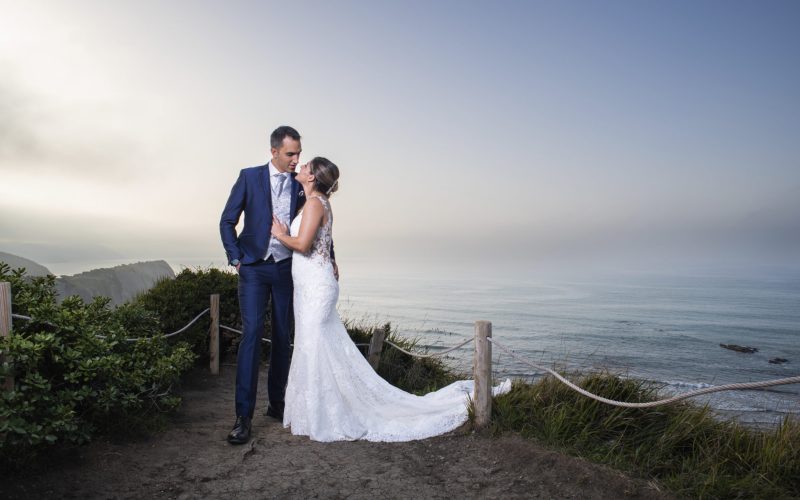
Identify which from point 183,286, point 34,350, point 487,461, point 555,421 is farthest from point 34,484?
point 183,286

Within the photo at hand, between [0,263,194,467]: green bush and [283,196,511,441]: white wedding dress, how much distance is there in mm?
1384

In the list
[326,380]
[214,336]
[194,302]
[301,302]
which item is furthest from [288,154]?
[194,302]

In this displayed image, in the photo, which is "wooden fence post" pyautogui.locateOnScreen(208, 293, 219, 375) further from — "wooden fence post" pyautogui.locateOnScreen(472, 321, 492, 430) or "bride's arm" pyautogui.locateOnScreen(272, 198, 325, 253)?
"wooden fence post" pyautogui.locateOnScreen(472, 321, 492, 430)

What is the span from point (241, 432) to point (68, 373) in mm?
1478

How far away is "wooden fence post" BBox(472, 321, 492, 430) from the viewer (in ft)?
16.2

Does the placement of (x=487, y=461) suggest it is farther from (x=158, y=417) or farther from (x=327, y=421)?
(x=158, y=417)

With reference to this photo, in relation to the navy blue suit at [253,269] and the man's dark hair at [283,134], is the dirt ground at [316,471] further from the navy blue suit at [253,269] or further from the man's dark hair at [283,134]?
the man's dark hair at [283,134]

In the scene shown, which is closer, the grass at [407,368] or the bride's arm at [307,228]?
the bride's arm at [307,228]

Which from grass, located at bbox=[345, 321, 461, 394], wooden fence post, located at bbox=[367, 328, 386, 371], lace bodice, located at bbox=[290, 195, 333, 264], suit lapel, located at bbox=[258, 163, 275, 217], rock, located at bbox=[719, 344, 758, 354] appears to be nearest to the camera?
lace bodice, located at bbox=[290, 195, 333, 264]

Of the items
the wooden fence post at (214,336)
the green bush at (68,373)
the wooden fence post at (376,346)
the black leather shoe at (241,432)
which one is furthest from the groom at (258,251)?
the wooden fence post at (214,336)

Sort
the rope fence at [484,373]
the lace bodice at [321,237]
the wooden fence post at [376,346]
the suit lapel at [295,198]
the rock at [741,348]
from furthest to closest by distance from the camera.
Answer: the rock at [741,348] < the wooden fence post at [376,346] < the suit lapel at [295,198] < the lace bodice at [321,237] < the rope fence at [484,373]

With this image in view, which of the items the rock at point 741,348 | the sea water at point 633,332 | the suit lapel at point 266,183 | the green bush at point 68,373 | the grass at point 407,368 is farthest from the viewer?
the rock at point 741,348

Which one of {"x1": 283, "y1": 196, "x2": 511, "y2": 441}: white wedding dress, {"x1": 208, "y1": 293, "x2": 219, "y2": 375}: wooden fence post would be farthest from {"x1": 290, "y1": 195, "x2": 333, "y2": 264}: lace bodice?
{"x1": 208, "y1": 293, "x2": 219, "y2": 375}: wooden fence post

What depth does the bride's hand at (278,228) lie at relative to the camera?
4832mm
